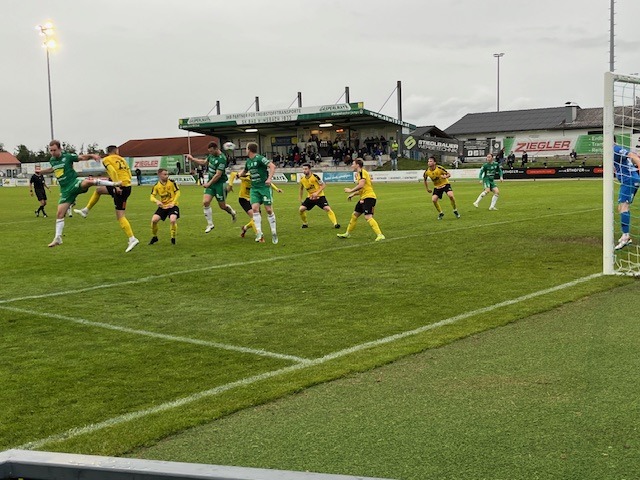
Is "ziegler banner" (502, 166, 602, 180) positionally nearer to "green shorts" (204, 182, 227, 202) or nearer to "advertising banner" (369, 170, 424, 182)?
"advertising banner" (369, 170, 424, 182)

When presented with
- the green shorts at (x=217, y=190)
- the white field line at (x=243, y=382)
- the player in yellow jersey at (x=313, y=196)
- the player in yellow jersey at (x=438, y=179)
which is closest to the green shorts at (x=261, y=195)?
the green shorts at (x=217, y=190)

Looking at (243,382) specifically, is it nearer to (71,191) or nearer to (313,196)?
(71,191)

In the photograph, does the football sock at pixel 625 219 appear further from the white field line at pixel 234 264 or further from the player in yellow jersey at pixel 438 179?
the player in yellow jersey at pixel 438 179

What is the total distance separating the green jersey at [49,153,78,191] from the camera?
47.0 feet

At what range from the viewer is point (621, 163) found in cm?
1162

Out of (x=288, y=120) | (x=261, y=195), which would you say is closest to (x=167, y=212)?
(x=261, y=195)

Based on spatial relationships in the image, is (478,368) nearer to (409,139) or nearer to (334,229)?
(334,229)

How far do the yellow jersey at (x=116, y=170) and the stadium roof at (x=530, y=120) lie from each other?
6636 centimetres

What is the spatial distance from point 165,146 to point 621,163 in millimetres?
84263

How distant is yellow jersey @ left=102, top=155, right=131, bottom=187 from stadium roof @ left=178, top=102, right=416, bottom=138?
50882 millimetres

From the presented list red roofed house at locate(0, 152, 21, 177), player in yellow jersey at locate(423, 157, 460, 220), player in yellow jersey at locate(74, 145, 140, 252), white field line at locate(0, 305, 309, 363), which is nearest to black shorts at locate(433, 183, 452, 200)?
player in yellow jersey at locate(423, 157, 460, 220)

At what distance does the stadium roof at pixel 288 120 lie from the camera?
65.7 metres

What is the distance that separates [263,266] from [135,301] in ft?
10.3

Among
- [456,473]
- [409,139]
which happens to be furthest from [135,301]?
[409,139]
